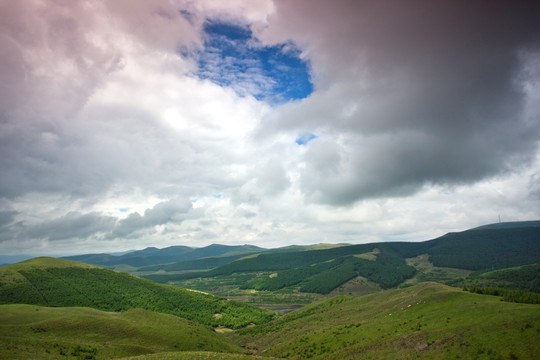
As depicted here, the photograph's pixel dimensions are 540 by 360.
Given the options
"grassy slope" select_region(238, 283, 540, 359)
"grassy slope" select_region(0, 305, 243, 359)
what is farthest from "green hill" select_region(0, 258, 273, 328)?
"grassy slope" select_region(238, 283, 540, 359)

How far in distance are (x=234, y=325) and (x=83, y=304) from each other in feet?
272

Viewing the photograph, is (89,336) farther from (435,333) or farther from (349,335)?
(435,333)

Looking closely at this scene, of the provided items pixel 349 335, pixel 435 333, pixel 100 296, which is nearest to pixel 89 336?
pixel 349 335

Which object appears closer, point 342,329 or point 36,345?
point 36,345

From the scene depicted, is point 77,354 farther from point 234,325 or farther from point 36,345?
point 234,325

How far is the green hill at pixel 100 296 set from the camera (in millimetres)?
150125

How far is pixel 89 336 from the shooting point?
72.4 meters

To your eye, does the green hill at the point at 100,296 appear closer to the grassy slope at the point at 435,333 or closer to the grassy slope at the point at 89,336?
the grassy slope at the point at 89,336

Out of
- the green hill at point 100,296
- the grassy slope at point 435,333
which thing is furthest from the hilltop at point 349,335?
the green hill at point 100,296

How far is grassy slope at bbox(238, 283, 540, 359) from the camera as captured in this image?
4262cm

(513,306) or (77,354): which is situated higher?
(513,306)

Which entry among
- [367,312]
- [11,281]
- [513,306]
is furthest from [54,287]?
[513,306]

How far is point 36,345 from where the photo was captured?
52.0 m

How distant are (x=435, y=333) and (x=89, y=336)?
3273 inches
